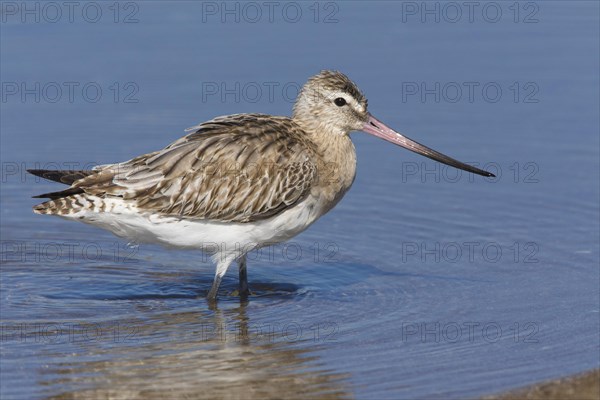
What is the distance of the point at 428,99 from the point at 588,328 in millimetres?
6015

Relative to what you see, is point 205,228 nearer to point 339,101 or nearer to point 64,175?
point 64,175

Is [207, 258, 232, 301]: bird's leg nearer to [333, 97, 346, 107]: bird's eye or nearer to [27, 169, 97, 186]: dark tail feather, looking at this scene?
[27, 169, 97, 186]: dark tail feather

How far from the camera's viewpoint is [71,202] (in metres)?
11.2

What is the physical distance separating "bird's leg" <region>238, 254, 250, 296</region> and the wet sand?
3.56 metres

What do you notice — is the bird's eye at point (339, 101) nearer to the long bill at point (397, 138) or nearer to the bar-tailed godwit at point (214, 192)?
the long bill at point (397, 138)

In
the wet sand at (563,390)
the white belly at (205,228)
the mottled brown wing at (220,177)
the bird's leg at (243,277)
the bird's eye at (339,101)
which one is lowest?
the wet sand at (563,390)

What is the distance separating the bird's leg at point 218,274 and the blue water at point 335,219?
114 mm

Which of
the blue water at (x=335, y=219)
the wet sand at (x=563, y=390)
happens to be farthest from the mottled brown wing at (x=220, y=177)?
the wet sand at (x=563, y=390)

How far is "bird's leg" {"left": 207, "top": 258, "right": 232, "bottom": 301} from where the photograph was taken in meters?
11.4

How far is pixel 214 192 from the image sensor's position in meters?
11.2

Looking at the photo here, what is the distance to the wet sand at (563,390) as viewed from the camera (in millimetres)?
8656

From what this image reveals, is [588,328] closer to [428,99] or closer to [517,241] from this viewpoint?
[517,241]

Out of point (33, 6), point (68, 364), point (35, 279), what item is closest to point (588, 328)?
point (68, 364)

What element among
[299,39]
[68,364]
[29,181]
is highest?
[299,39]
